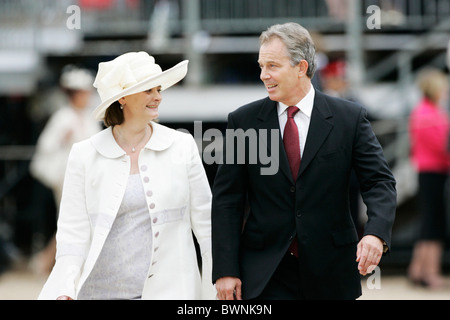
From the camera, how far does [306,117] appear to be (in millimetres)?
4270

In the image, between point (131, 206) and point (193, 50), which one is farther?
point (193, 50)

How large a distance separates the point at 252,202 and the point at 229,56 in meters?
9.18

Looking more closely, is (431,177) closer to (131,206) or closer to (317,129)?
(317,129)

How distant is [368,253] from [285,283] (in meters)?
0.48

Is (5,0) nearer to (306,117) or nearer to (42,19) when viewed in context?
(42,19)

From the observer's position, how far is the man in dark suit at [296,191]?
4148 mm

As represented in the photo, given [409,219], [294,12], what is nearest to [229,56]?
[294,12]

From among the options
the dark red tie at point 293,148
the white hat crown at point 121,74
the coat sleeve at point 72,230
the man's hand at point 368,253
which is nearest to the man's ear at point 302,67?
the dark red tie at point 293,148

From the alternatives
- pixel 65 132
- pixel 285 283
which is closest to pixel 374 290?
pixel 65 132

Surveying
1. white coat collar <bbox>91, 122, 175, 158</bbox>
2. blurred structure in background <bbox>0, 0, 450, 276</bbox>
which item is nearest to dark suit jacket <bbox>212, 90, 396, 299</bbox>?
white coat collar <bbox>91, 122, 175, 158</bbox>

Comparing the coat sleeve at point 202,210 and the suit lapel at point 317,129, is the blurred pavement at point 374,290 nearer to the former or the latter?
the coat sleeve at point 202,210

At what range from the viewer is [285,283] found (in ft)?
13.9

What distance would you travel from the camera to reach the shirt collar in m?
4.27

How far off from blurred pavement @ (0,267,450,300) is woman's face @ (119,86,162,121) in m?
3.92
